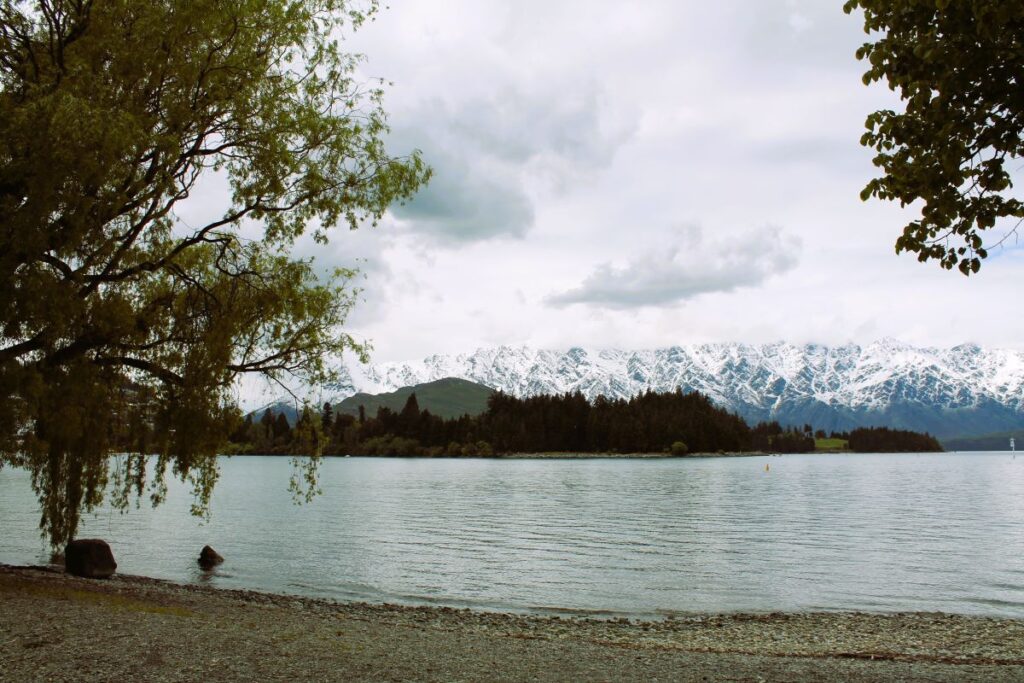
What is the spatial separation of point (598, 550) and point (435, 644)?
1204 inches

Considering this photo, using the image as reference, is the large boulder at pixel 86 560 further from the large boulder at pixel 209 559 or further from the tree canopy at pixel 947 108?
the tree canopy at pixel 947 108

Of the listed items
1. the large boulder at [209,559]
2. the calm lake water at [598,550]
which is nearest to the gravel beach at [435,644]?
the calm lake water at [598,550]

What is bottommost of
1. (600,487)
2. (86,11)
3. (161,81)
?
(600,487)

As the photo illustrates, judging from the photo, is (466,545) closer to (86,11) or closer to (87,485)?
(87,485)

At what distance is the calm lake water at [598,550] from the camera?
3400 cm

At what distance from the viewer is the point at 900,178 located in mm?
13922

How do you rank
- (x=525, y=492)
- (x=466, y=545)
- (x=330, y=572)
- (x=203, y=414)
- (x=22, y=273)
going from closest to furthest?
(x=22, y=273) → (x=203, y=414) → (x=330, y=572) → (x=466, y=545) → (x=525, y=492)

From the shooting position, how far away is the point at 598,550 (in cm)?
4744

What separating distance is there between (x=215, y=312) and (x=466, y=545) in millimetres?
29166

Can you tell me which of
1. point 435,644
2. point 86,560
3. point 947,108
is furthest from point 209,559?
point 947,108

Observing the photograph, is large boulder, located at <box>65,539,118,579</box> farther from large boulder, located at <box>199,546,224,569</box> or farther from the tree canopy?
the tree canopy

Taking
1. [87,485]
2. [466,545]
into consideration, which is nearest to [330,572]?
[466,545]

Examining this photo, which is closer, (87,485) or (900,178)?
(900,178)

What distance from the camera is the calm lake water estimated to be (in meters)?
34.0
